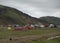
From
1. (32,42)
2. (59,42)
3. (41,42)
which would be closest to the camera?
(32,42)

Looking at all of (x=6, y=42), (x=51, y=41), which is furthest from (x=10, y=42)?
(x=51, y=41)

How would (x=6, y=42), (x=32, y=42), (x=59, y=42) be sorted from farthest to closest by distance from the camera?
(x=59, y=42) < (x=32, y=42) < (x=6, y=42)

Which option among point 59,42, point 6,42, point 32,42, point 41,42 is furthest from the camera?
point 59,42

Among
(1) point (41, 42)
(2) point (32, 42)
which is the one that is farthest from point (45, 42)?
(2) point (32, 42)

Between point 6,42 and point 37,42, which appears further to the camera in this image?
point 37,42

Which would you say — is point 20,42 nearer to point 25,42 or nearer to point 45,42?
point 25,42

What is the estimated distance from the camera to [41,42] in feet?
120

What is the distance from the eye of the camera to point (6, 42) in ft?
104

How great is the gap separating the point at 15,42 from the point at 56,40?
13042 millimetres

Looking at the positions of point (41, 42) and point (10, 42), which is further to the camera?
point (41, 42)

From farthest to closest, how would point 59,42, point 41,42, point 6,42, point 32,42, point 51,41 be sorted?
point 59,42 < point 51,41 < point 41,42 < point 32,42 < point 6,42

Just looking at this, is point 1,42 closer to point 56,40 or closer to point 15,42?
point 15,42

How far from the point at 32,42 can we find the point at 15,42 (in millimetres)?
3258

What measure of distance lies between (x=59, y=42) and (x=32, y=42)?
10.1m
